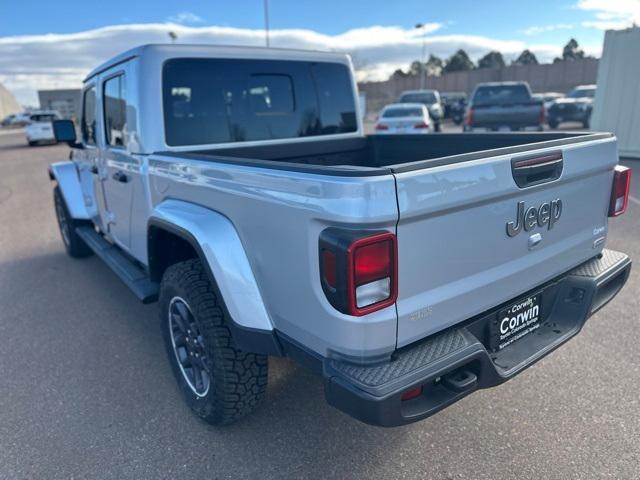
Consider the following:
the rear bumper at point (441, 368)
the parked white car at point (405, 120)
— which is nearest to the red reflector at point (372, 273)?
the rear bumper at point (441, 368)

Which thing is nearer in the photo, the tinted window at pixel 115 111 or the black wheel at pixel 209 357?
the black wheel at pixel 209 357

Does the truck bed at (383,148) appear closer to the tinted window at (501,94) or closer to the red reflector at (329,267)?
the red reflector at (329,267)

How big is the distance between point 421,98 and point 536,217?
2024 centimetres

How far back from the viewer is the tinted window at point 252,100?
318 cm

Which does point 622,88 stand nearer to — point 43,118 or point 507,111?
point 507,111

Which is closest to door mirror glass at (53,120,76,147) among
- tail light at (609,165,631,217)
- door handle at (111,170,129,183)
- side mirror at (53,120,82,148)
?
side mirror at (53,120,82,148)

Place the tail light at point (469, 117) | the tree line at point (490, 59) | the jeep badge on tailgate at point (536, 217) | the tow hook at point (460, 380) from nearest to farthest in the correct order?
the tow hook at point (460, 380) → the jeep badge on tailgate at point (536, 217) → the tail light at point (469, 117) → the tree line at point (490, 59)

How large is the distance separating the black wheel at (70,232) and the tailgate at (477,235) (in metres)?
4.70

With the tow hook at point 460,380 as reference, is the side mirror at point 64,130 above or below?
above

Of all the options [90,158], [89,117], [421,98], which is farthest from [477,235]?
[421,98]

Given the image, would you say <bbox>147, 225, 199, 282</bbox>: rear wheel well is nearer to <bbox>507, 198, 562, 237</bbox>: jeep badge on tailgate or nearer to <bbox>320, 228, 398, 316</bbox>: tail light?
<bbox>320, 228, 398, 316</bbox>: tail light

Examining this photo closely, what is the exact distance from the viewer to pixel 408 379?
1.76m

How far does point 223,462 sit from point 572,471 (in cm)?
170

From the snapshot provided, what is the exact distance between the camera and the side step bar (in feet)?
10.7
